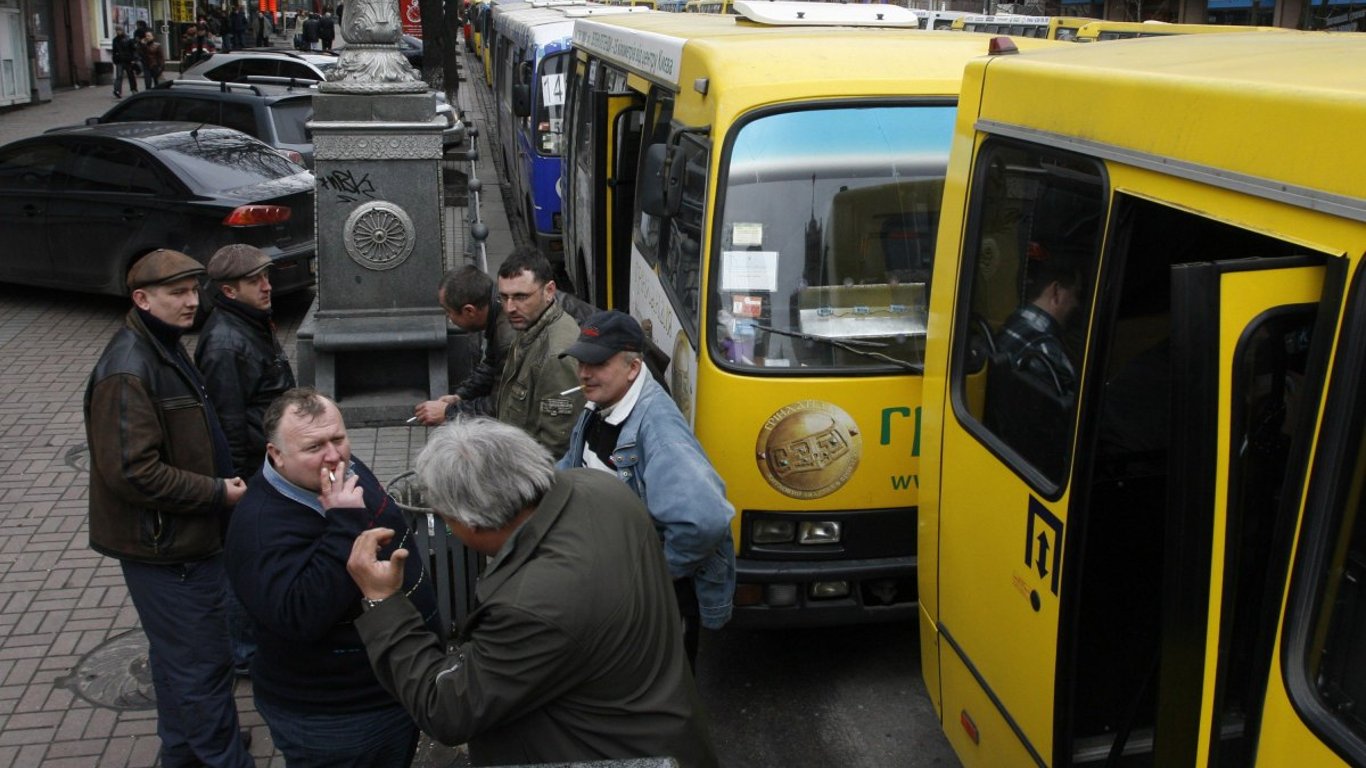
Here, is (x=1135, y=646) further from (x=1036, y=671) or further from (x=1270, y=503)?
(x=1270, y=503)

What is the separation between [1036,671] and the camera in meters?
3.17

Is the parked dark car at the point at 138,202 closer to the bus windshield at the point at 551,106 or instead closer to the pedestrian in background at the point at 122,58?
the bus windshield at the point at 551,106

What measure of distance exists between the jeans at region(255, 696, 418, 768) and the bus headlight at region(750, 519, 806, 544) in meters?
1.83

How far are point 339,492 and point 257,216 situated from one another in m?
8.23

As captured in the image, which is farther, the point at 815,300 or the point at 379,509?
the point at 815,300

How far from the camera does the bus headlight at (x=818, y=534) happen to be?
4871 mm

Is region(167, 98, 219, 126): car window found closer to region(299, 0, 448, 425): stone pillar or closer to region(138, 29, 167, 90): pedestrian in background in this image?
region(299, 0, 448, 425): stone pillar

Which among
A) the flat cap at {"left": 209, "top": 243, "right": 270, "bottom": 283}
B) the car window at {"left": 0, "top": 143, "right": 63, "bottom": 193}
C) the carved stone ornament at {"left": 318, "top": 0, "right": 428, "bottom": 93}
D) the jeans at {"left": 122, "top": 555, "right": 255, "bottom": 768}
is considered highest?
the carved stone ornament at {"left": 318, "top": 0, "right": 428, "bottom": 93}

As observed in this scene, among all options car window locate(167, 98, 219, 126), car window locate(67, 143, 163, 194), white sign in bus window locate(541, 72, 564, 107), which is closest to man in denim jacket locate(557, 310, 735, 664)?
car window locate(67, 143, 163, 194)

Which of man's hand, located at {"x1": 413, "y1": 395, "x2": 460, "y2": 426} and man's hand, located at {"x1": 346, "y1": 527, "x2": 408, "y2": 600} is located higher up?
man's hand, located at {"x1": 346, "y1": 527, "x2": 408, "y2": 600}

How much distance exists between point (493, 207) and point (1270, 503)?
52.8ft

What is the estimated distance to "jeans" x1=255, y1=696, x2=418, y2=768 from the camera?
3.27 m

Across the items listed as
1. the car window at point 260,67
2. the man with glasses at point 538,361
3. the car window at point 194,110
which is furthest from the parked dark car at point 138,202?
the car window at point 260,67

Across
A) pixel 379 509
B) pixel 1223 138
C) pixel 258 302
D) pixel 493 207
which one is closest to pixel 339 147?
pixel 258 302
